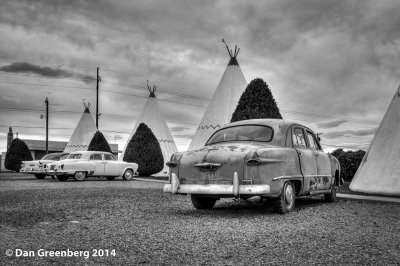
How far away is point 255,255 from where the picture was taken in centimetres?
378

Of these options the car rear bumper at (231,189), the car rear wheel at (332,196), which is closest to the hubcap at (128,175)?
the car rear wheel at (332,196)

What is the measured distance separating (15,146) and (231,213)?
31.3m

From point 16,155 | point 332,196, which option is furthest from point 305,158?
point 16,155

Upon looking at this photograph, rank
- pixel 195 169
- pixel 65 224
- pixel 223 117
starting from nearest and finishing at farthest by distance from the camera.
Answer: pixel 65 224
pixel 195 169
pixel 223 117

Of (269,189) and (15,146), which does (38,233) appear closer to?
(269,189)

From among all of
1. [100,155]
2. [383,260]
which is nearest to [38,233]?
[383,260]

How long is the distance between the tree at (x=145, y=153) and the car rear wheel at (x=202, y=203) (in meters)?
15.3

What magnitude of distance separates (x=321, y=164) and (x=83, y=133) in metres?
28.9

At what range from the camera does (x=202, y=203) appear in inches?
286

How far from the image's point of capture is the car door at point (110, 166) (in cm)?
1809

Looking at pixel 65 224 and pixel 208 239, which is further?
pixel 65 224

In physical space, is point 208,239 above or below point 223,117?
below

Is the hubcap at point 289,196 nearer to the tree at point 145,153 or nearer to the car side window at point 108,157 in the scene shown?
the car side window at point 108,157

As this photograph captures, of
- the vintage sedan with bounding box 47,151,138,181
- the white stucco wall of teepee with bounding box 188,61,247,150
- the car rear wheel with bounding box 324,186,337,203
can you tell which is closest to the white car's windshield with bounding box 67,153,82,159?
the vintage sedan with bounding box 47,151,138,181
